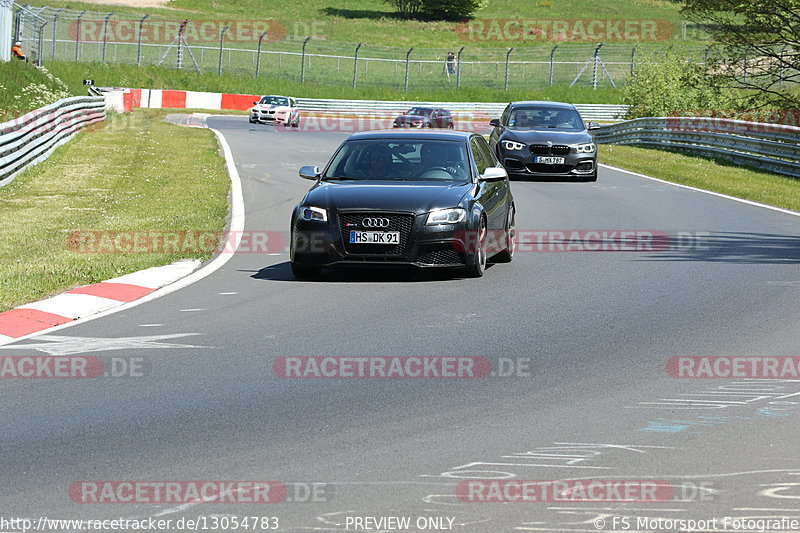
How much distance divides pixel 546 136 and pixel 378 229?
538 inches

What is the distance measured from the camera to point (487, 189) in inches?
507

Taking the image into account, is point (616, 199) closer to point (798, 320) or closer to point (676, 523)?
point (798, 320)

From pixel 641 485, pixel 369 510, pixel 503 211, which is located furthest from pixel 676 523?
pixel 503 211

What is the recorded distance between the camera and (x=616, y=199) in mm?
21172

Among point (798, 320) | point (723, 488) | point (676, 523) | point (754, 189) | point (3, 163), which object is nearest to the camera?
point (676, 523)

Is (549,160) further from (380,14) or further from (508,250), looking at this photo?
(380,14)

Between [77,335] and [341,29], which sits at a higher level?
[341,29]

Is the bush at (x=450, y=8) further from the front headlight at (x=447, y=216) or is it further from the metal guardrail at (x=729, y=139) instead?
the front headlight at (x=447, y=216)

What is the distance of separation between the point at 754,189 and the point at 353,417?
18.7m

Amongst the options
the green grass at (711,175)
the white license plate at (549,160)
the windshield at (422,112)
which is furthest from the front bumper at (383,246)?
the windshield at (422,112)

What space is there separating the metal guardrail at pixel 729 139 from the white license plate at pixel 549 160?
593 cm

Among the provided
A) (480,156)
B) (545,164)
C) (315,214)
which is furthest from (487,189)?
(545,164)

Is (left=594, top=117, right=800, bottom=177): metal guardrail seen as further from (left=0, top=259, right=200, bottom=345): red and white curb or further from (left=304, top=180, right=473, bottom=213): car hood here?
(left=0, top=259, right=200, bottom=345): red and white curb

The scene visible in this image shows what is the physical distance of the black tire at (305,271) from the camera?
1189 cm
